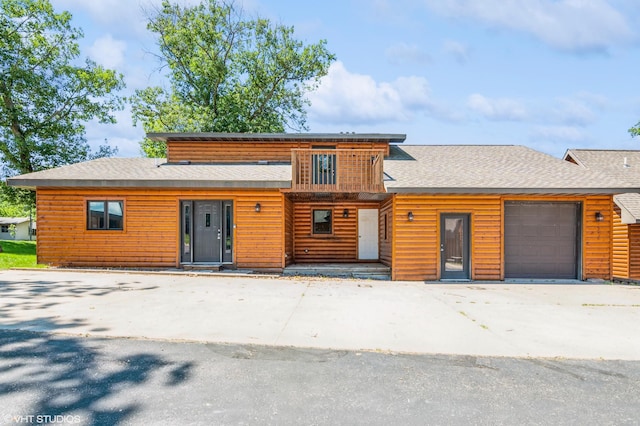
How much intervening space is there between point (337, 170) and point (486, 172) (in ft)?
14.6

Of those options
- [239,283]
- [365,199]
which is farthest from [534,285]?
[239,283]

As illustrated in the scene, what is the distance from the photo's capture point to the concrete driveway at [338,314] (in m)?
4.55

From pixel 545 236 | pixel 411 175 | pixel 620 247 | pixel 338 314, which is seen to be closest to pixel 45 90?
pixel 411 175

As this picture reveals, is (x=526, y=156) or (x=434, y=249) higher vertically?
(x=526, y=156)

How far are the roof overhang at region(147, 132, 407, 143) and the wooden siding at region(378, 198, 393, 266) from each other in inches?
96.3

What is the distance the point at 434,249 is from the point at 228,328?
6.88m

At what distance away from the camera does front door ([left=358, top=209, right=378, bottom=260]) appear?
1348cm

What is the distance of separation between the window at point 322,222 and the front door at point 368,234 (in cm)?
109

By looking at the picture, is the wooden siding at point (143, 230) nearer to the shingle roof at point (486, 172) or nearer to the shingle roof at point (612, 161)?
the shingle roof at point (486, 172)

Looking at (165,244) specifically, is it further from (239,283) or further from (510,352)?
(510,352)

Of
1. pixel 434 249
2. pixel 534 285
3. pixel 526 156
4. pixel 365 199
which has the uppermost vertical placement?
pixel 526 156

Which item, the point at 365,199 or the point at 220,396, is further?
the point at 365,199

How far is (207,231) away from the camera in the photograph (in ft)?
36.7

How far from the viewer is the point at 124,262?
10875 millimetres
